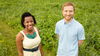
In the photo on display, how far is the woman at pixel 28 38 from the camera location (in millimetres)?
3832

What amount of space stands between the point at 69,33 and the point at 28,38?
31.4 inches

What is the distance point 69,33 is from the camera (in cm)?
389

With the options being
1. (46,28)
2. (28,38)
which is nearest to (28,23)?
(28,38)

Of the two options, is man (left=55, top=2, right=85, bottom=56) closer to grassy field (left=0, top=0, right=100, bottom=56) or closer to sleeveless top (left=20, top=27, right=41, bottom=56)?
sleeveless top (left=20, top=27, right=41, bottom=56)

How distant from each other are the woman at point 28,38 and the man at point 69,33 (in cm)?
50

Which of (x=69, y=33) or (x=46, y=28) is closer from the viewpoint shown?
(x=69, y=33)

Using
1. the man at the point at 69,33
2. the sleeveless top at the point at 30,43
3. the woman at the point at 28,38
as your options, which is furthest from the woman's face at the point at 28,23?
the man at the point at 69,33

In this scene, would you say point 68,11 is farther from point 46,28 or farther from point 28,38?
point 46,28

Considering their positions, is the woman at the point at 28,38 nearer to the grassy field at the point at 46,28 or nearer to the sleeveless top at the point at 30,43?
the sleeveless top at the point at 30,43

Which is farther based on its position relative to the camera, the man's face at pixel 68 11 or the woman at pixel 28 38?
the woman at pixel 28 38

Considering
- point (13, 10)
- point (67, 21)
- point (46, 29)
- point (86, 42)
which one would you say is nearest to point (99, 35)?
point (86, 42)

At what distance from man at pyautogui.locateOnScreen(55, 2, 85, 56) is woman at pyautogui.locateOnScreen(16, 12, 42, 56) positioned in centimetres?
50

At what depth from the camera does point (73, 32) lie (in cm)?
385

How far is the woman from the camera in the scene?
3.83 metres
